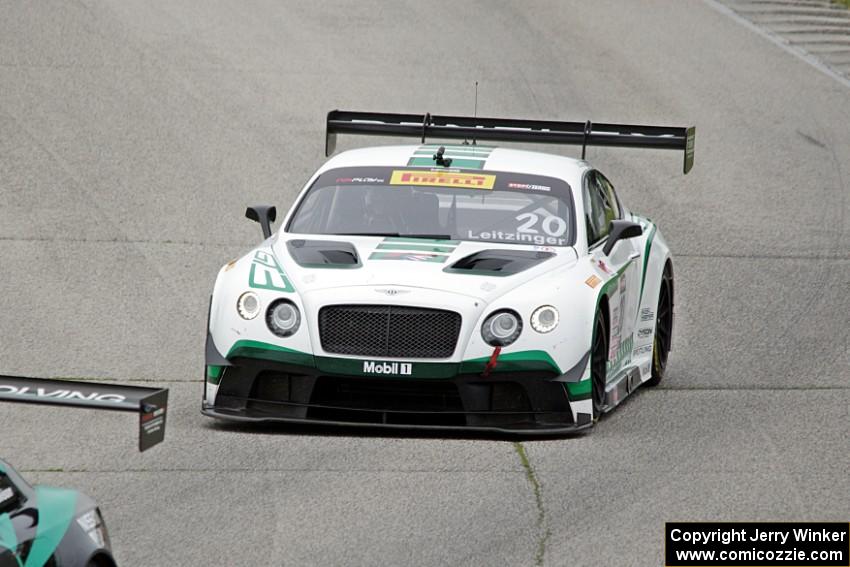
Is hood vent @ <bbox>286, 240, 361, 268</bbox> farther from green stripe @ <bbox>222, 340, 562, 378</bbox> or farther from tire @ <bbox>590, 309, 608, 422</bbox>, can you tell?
tire @ <bbox>590, 309, 608, 422</bbox>

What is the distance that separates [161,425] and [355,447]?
4249mm

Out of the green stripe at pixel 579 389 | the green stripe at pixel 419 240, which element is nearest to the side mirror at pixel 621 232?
the green stripe at pixel 419 240

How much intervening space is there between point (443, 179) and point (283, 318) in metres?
1.80

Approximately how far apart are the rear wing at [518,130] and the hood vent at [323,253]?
1.78 m

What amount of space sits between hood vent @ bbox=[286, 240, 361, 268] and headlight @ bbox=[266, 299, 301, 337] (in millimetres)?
344

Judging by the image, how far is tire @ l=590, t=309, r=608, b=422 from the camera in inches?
358

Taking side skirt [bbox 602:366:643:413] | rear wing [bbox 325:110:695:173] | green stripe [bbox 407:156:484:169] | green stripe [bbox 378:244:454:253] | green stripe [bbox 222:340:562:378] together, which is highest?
rear wing [bbox 325:110:695:173]

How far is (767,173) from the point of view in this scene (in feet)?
60.5

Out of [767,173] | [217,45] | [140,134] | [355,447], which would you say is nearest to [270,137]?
[140,134]

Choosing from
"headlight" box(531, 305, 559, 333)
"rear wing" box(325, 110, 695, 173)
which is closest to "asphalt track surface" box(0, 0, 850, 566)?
"headlight" box(531, 305, 559, 333)

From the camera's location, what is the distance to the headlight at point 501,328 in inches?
346

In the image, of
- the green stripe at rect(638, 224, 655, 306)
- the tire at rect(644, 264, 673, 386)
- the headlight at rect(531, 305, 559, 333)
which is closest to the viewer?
the headlight at rect(531, 305, 559, 333)

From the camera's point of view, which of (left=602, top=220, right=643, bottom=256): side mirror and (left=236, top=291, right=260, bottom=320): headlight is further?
(left=602, top=220, right=643, bottom=256): side mirror

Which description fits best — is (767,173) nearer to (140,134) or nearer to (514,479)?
(140,134)
